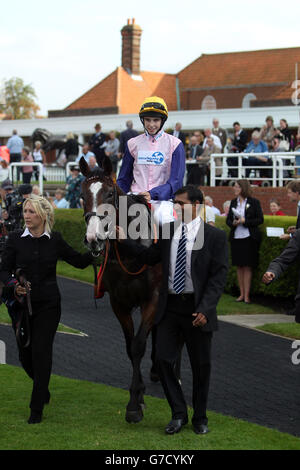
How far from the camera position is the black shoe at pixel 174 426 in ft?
20.8

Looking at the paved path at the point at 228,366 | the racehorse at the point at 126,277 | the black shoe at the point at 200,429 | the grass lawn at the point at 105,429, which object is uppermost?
the racehorse at the point at 126,277

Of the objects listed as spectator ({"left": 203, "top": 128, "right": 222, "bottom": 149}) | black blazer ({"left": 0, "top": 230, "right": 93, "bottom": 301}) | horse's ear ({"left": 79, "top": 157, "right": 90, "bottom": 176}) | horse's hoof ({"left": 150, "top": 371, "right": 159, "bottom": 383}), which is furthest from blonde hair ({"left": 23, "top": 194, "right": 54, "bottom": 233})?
spectator ({"left": 203, "top": 128, "right": 222, "bottom": 149})

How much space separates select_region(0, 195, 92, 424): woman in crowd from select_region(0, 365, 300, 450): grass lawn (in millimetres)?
301

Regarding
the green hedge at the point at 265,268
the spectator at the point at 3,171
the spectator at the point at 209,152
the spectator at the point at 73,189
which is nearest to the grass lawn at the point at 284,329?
the green hedge at the point at 265,268

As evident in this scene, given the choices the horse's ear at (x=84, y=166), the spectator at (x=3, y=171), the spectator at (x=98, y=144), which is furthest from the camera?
the spectator at (x=98, y=144)

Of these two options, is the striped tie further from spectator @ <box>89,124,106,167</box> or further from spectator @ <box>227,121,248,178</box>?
spectator @ <box>89,124,106,167</box>

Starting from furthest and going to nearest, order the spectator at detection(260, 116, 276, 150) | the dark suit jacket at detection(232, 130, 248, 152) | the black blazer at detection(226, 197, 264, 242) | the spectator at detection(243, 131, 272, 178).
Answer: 1. the dark suit jacket at detection(232, 130, 248, 152)
2. the spectator at detection(260, 116, 276, 150)
3. the spectator at detection(243, 131, 272, 178)
4. the black blazer at detection(226, 197, 264, 242)

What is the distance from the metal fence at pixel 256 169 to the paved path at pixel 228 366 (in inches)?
245

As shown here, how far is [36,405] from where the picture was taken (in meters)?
6.73

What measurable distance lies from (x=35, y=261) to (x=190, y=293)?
1.43 metres

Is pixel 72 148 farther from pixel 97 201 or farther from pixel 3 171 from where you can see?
pixel 97 201

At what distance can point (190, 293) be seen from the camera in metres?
6.37

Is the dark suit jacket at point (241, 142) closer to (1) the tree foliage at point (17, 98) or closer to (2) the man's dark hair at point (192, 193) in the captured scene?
(2) the man's dark hair at point (192, 193)

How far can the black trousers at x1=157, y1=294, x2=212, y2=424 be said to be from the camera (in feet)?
20.9
